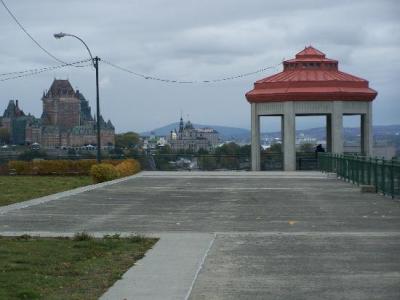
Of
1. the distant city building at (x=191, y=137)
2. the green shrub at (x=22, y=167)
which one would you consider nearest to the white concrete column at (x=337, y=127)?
the green shrub at (x=22, y=167)

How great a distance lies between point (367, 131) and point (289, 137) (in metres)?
4.70

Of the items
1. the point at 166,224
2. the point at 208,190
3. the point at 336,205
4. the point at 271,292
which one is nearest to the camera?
the point at 271,292

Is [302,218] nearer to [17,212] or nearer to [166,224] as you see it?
[166,224]

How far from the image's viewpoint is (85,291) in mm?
8727

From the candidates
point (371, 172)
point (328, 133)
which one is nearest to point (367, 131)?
point (328, 133)

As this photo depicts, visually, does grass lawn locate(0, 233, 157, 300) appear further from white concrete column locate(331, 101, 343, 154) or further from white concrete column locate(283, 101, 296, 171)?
white concrete column locate(331, 101, 343, 154)

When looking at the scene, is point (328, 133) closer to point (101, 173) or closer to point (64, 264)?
point (101, 173)

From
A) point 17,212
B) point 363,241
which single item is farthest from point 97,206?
point 363,241

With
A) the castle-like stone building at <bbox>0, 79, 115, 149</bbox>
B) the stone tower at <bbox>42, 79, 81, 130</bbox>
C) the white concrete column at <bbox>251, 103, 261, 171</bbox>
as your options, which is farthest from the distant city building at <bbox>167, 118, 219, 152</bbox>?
the white concrete column at <bbox>251, 103, 261, 171</bbox>

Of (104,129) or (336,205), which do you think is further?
(104,129)

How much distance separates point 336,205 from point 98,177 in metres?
16.0

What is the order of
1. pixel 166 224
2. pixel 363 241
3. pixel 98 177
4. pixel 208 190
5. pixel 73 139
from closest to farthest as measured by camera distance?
pixel 363 241
pixel 166 224
pixel 208 190
pixel 98 177
pixel 73 139

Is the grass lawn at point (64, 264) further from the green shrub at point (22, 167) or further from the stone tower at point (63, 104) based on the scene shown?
the stone tower at point (63, 104)

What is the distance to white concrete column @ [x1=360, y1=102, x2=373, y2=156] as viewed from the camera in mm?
44531
